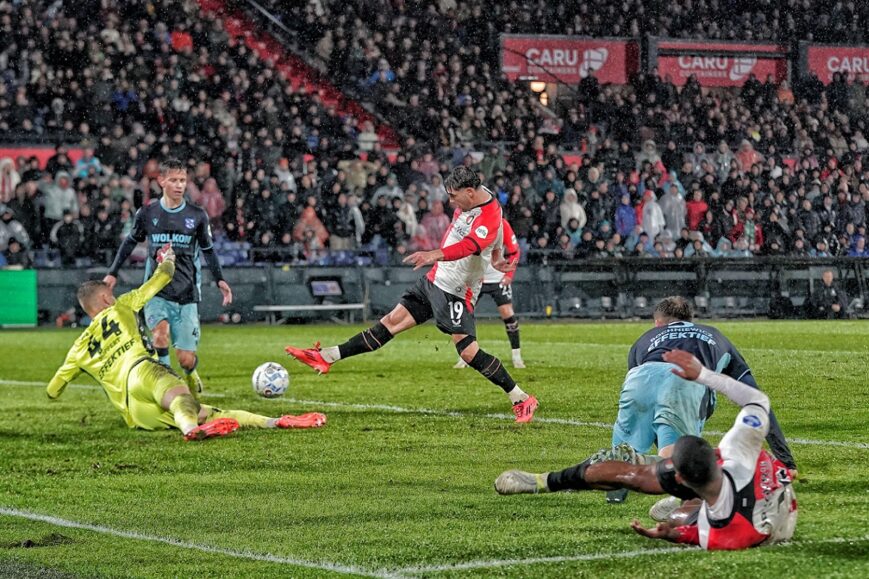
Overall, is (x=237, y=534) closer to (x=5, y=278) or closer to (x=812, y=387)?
(x=812, y=387)

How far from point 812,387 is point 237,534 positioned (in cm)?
861

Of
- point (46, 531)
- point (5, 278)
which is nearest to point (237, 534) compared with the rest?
point (46, 531)

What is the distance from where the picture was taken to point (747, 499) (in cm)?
565

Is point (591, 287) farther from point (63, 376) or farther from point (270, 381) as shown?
point (63, 376)

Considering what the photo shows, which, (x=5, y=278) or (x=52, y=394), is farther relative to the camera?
(x=5, y=278)

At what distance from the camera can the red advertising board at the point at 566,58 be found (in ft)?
129

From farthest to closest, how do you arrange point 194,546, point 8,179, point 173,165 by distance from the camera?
1. point 8,179
2. point 173,165
3. point 194,546

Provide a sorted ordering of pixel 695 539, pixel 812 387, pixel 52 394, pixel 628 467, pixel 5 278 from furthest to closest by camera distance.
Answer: pixel 5 278 → pixel 812 387 → pixel 52 394 → pixel 628 467 → pixel 695 539

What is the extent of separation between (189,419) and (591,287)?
64.6ft

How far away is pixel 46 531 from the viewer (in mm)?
6648

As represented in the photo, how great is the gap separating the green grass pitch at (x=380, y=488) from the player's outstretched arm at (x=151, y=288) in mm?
1040

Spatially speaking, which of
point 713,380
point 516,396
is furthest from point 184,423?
point 713,380

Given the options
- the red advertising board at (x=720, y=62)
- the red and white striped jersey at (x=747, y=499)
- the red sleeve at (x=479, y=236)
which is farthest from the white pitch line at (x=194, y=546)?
the red advertising board at (x=720, y=62)

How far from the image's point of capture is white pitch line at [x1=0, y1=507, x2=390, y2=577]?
18.2ft
